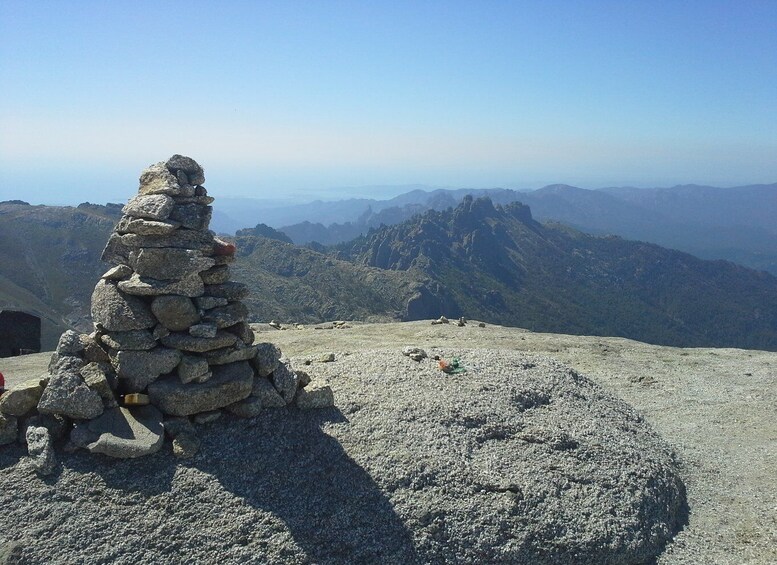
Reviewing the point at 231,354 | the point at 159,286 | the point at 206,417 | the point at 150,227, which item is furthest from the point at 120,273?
the point at 206,417

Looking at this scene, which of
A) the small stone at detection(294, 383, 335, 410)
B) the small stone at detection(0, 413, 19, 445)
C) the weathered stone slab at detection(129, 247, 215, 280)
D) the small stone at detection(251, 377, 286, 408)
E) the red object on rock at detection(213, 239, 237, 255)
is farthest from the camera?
the small stone at detection(294, 383, 335, 410)

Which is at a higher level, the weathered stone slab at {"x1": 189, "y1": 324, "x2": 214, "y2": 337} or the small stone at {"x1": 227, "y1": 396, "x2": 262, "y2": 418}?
the weathered stone slab at {"x1": 189, "y1": 324, "x2": 214, "y2": 337}

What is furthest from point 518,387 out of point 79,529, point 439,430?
point 79,529

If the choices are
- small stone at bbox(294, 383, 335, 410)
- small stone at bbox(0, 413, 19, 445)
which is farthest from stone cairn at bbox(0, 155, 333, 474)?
small stone at bbox(294, 383, 335, 410)

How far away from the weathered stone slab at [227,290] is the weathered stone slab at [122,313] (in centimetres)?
176

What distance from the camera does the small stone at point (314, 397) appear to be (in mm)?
16531

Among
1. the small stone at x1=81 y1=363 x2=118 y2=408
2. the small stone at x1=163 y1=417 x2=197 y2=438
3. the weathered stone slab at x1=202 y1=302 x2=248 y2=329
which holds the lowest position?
the small stone at x1=163 y1=417 x2=197 y2=438

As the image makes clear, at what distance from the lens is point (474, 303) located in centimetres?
16962

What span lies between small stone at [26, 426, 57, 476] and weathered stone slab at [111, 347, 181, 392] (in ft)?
7.19

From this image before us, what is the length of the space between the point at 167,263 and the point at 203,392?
3778 millimetres

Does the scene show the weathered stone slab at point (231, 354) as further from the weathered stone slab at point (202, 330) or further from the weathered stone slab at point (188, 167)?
the weathered stone slab at point (188, 167)

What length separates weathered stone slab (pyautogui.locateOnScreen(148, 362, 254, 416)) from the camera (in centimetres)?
1445

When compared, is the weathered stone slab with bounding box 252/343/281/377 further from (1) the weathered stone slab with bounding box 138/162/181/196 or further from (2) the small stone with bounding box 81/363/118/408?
(1) the weathered stone slab with bounding box 138/162/181/196

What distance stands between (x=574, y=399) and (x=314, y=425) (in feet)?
34.5
